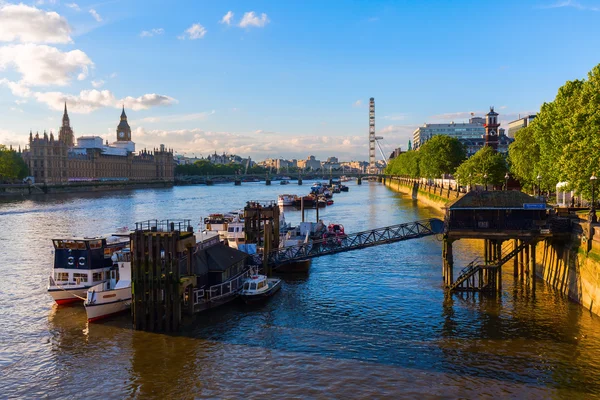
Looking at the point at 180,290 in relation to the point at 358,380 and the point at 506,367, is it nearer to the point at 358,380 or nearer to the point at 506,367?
the point at 358,380

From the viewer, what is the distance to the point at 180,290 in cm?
3145

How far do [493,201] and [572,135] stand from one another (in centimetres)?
1160

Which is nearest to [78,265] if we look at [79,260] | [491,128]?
[79,260]

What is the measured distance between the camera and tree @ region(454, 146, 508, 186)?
8638cm

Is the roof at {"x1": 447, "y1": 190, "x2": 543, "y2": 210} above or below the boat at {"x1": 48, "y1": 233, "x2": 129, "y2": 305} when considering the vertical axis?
above

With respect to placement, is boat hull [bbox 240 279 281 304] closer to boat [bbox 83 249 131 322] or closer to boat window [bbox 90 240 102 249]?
boat [bbox 83 249 131 322]

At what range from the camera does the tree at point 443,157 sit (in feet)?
411

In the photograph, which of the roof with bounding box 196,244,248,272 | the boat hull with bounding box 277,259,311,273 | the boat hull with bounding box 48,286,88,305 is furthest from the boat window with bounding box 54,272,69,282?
the boat hull with bounding box 277,259,311,273

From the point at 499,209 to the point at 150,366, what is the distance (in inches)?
1014

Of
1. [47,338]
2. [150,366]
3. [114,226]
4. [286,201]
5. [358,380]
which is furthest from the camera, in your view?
[286,201]

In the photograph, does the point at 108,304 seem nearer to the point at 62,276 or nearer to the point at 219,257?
the point at 62,276

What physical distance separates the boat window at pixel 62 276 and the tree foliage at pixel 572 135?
132 feet

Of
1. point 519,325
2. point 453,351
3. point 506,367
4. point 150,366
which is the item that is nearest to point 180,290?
point 150,366

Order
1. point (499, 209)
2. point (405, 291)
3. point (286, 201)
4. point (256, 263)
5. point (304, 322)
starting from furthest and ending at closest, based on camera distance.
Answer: point (286, 201), point (256, 263), point (405, 291), point (499, 209), point (304, 322)
